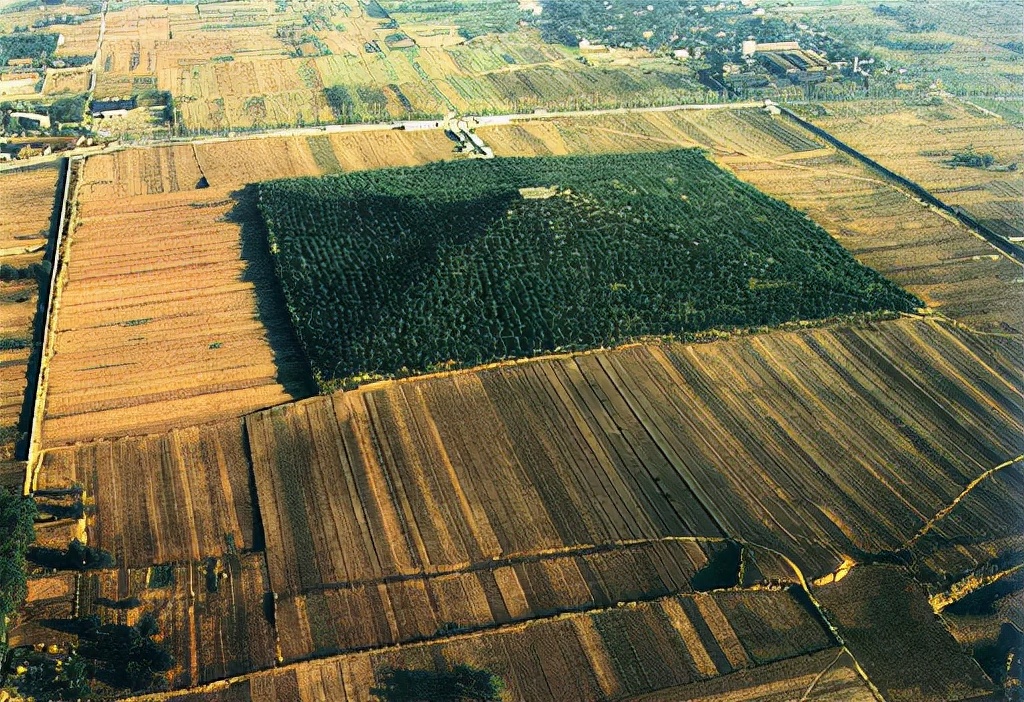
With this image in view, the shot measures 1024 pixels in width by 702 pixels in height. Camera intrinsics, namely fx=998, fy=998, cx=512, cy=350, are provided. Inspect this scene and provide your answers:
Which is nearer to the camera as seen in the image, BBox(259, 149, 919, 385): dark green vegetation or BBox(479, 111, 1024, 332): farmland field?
BBox(259, 149, 919, 385): dark green vegetation

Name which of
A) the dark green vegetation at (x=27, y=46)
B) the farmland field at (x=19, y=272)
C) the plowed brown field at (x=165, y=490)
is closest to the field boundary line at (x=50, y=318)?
the plowed brown field at (x=165, y=490)

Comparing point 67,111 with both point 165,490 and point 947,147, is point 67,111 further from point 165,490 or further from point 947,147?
point 947,147

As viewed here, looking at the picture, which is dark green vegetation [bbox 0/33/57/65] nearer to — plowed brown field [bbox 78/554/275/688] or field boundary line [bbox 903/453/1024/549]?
plowed brown field [bbox 78/554/275/688]

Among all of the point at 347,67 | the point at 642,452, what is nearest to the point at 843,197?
the point at 642,452

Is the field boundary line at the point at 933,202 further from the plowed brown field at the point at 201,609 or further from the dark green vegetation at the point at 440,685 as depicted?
the plowed brown field at the point at 201,609

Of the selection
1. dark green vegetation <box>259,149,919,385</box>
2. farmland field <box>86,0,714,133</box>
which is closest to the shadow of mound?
dark green vegetation <box>259,149,919,385</box>
